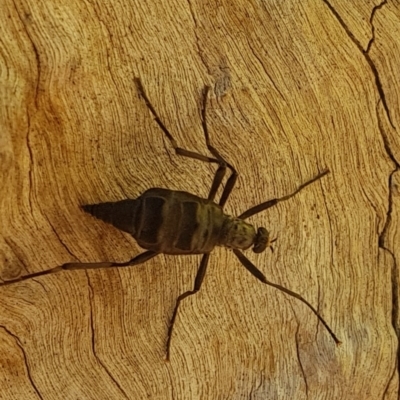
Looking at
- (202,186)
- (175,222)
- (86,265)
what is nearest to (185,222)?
(175,222)

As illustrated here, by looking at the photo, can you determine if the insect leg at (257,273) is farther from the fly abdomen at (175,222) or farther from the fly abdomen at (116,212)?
the fly abdomen at (116,212)

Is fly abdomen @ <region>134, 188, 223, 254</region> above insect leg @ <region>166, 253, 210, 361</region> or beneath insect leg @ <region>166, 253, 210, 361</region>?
above

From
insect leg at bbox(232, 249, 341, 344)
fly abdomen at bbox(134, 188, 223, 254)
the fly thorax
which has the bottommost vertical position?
insect leg at bbox(232, 249, 341, 344)

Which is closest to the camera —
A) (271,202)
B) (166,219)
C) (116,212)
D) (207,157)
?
(116,212)

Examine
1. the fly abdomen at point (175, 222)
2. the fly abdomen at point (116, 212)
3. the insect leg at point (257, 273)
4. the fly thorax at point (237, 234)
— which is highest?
the fly abdomen at point (116, 212)

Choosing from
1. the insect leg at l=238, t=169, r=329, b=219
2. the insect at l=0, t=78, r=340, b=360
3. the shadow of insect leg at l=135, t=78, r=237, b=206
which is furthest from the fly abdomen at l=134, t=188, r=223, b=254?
the insect leg at l=238, t=169, r=329, b=219

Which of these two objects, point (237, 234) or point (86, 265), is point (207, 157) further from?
point (86, 265)

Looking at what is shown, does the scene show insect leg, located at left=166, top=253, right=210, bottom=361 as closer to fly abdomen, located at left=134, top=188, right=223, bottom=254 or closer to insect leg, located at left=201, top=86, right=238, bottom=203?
fly abdomen, located at left=134, top=188, right=223, bottom=254

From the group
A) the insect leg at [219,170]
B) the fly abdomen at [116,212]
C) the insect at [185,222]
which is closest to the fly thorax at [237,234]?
the insect at [185,222]
